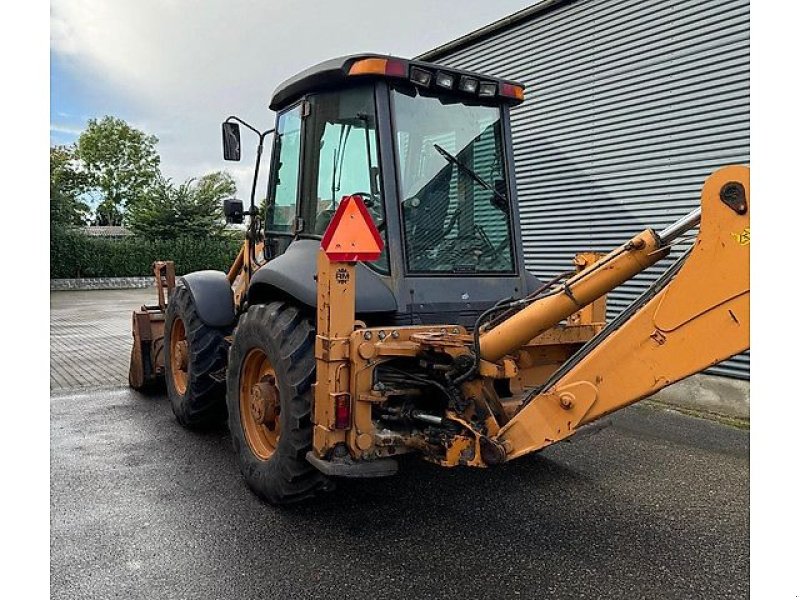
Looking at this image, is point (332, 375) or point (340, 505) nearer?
point (332, 375)

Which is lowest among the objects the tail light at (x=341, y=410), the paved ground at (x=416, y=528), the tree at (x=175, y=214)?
the paved ground at (x=416, y=528)

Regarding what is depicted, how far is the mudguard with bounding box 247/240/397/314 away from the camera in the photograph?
363 centimetres

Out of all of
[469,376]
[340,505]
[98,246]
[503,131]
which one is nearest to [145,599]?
[340,505]

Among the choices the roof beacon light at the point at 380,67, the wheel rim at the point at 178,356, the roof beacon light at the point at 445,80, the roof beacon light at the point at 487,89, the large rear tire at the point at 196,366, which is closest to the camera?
the roof beacon light at the point at 380,67

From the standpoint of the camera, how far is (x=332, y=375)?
332 cm

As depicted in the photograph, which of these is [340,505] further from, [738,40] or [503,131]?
[738,40]

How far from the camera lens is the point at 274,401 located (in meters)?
3.93

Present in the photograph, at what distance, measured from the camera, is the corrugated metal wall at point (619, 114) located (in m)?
6.27

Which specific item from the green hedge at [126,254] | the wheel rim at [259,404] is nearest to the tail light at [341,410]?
the wheel rim at [259,404]

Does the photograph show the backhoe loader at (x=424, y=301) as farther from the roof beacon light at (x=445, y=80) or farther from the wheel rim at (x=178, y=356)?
the wheel rim at (x=178, y=356)

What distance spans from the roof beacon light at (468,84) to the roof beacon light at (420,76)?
23 centimetres

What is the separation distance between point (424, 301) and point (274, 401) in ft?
3.52

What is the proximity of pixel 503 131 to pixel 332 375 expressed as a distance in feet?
6.76

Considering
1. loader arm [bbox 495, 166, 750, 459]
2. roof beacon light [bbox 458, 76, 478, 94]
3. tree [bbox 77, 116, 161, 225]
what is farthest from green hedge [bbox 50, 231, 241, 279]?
loader arm [bbox 495, 166, 750, 459]
